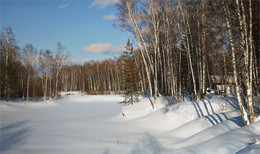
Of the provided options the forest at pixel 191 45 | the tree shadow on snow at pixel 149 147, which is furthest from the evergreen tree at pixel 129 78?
the tree shadow on snow at pixel 149 147

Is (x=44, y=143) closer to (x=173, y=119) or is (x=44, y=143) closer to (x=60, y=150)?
(x=60, y=150)

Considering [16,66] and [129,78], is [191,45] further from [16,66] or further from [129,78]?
[16,66]

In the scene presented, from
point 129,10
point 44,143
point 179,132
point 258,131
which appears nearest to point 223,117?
point 179,132

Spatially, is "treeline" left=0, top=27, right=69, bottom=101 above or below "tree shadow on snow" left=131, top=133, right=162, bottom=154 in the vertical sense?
above

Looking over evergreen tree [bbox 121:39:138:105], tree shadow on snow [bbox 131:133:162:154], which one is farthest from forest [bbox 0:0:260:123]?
tree shadow on snow [bbox 131:133:162:154]

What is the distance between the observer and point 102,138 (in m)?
6.73

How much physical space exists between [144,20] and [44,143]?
10.6 metres

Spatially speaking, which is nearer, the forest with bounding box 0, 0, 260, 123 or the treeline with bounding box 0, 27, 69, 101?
the forest with bounding box 0, 0, 260, 123

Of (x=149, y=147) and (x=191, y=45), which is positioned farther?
(x=191, y=45)

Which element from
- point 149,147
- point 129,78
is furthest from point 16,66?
point 149,147

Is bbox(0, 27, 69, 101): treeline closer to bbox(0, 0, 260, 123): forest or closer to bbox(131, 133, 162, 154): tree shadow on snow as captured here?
bbox(0, 0, 260, 123): forest

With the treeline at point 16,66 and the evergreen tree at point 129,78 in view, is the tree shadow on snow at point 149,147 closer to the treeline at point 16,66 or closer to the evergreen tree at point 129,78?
the evergreen tree at point 129,78

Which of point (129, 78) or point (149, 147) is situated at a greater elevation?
point (129, 78)

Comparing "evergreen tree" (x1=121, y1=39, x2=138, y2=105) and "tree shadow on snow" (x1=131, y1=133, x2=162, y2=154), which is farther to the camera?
"evergreen tree" (x1=121, y1=39, x2=138, y2=105)
